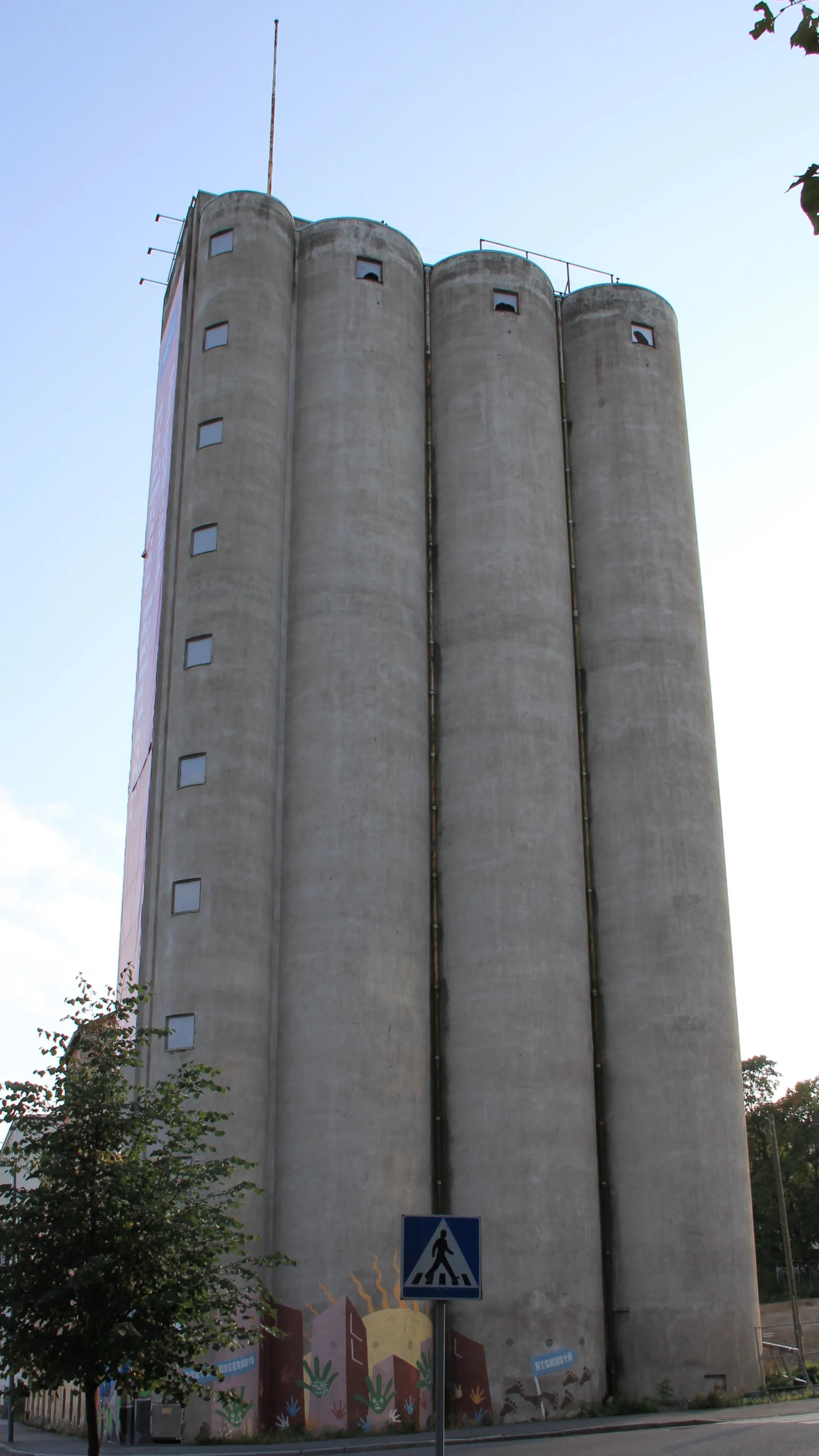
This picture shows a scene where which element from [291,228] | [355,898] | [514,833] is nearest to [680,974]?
[514,833]

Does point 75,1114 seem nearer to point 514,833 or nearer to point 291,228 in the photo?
point 514,833

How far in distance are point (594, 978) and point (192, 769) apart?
39.8ft

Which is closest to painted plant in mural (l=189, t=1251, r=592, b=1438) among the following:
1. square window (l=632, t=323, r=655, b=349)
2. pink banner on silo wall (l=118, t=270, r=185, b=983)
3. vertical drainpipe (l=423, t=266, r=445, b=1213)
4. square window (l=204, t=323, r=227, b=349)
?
vertical drainpipe (l=423, t=266, r=445, b=1213)

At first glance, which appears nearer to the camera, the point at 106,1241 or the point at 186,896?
the point at 106,1241

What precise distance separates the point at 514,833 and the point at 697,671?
816 cm

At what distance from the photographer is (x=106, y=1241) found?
57.4 feet

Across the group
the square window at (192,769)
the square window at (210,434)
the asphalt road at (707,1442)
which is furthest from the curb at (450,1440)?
the square window at (210,434)

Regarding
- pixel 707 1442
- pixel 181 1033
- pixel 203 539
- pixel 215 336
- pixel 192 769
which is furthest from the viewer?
pixel 215 336

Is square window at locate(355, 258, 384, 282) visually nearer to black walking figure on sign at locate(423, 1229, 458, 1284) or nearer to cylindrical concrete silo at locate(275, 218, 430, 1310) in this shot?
cylindrical concrete silo at locate(275, 218, 430, 1310)

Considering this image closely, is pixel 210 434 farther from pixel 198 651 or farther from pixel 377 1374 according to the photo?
pixel 377 1374

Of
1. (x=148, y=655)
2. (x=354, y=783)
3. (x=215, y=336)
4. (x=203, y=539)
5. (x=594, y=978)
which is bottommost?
(x=594, y=978)

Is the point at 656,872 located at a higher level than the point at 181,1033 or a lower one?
higher

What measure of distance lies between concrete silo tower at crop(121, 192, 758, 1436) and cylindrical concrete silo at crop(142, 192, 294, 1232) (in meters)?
0.11

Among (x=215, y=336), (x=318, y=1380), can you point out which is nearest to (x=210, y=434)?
(x=215, y=336)
